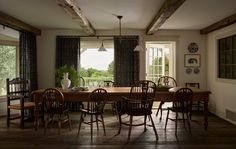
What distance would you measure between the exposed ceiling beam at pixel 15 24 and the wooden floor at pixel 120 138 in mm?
2183

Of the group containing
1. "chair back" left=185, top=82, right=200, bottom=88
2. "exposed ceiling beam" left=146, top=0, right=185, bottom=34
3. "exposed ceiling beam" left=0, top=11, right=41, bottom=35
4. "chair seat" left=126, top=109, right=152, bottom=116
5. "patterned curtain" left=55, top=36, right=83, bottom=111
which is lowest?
"chair seat" left=126, top=109, right=152, bottom=116

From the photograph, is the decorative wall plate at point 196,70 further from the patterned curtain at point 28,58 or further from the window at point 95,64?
the patterned curtain at point 28,58

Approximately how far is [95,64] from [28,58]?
6.12 ft

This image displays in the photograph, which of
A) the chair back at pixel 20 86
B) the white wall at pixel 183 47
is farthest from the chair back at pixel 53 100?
the white wall at pixel 183 47

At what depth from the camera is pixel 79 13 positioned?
15.7 ft

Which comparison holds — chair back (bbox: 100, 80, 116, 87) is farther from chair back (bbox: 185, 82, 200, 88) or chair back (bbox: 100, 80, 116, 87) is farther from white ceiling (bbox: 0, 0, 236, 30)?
chair back (bbox: 185, 82, 200, 88)

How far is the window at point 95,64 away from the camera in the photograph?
7570mm

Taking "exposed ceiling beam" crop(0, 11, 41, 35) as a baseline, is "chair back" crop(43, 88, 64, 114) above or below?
below

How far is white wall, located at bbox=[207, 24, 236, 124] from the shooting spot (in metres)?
5.82

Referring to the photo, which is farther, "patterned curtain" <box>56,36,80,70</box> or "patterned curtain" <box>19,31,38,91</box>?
"patterned curtain" <box>56,36,80,70</box>

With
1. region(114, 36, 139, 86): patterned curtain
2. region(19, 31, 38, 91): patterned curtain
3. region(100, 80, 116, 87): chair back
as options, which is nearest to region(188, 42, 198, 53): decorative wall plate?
region(114, 36, 139, 86): patterned curtain

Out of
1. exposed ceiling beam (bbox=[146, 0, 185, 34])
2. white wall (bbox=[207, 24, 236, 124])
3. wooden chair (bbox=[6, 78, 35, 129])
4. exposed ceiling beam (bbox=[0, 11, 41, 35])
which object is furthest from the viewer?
white wall (bbox=[207, 24, 236, 124])

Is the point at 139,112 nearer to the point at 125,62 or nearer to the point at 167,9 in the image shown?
the point at 167,9

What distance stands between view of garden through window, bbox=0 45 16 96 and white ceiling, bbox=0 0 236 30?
920 millimetres
